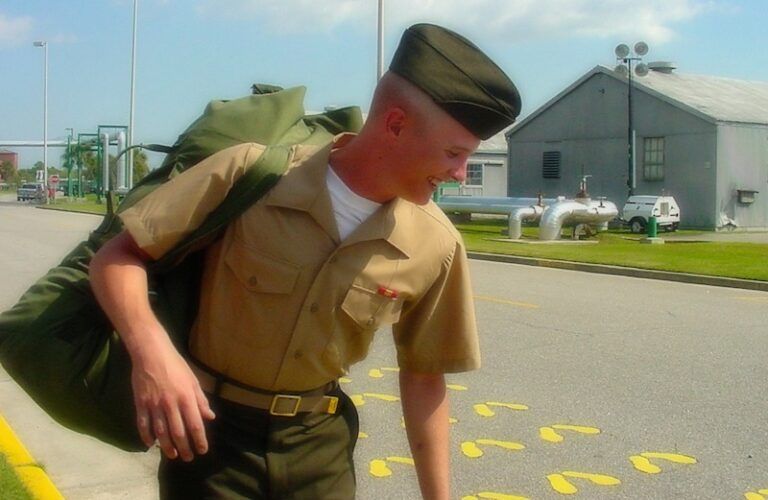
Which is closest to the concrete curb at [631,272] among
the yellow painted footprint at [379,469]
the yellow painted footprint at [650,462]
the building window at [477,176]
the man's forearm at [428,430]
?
the yellow painted footprint at [650,462]

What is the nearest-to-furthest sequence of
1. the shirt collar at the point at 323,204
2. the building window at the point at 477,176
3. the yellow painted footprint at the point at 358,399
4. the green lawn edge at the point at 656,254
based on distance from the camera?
the shirt collar at the point at 323,204
the yellow painted footprint at the point at 358,399
the green lawn edge at the point at 656,254
the building window at the point at 477,176

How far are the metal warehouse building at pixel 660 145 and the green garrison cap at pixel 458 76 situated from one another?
121ft

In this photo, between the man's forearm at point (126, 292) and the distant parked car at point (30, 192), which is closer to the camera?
the man's forearm at point (126, 292)

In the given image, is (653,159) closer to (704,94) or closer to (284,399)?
(704,94)

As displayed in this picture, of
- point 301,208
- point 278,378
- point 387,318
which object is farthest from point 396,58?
point 278,378

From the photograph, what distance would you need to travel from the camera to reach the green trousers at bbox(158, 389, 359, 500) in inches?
92.0

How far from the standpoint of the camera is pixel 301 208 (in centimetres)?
228

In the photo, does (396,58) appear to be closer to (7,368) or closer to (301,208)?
(301,208)

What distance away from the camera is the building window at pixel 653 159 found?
39912 mm

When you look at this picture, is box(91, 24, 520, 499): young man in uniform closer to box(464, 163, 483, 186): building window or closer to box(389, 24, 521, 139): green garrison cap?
box(389, 24, 521, 139): green garrison cap

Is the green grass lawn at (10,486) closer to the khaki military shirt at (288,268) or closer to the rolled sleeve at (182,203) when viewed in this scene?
the khaki military shirt at (288,268)

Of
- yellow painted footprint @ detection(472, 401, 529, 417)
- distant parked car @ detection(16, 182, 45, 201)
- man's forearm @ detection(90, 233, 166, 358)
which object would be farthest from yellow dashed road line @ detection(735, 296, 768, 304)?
distant parked car @ detection(16, 182, 45, 201)

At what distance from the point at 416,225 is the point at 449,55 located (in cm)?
39

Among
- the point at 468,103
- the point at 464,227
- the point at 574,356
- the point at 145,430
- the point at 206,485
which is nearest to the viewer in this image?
the point at 145,430
